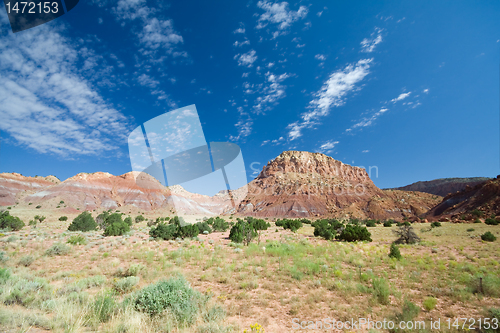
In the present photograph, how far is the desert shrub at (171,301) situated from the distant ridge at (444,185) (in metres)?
141

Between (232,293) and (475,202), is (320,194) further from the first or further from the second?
(232,293)

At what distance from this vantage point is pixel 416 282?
7.53m

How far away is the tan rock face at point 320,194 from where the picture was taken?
7125cm

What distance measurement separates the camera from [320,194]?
8394 cm

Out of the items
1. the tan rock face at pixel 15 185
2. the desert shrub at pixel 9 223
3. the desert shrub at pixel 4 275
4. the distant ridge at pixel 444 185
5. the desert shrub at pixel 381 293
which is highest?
the tan rock face at pixel 15 185

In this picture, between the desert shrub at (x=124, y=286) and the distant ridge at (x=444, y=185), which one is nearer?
the desert shrub at (x=124, y=286)

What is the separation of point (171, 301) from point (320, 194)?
85.4 m

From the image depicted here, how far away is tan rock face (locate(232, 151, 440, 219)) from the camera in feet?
234

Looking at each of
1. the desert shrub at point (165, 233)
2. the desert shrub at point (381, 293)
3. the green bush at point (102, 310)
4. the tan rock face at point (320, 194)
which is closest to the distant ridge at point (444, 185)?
the tan rock face at point (320, 194)

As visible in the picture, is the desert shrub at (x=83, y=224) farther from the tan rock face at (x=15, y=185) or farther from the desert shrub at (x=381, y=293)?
the tan rock face at (x=15, y=185)

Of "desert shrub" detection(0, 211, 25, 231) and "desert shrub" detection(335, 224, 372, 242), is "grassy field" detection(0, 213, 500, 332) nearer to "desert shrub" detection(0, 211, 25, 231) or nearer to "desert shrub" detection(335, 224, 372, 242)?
"desert shrub" detection(335, 224, 372, 242)

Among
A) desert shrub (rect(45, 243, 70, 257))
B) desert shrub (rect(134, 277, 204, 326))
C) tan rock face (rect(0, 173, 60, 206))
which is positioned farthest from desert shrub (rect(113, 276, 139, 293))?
tan rock face (rect(0, 173, 60, 206))

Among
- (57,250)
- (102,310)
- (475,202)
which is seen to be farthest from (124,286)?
(475,202)

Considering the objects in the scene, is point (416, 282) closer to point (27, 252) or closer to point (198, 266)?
point (198, 266)
